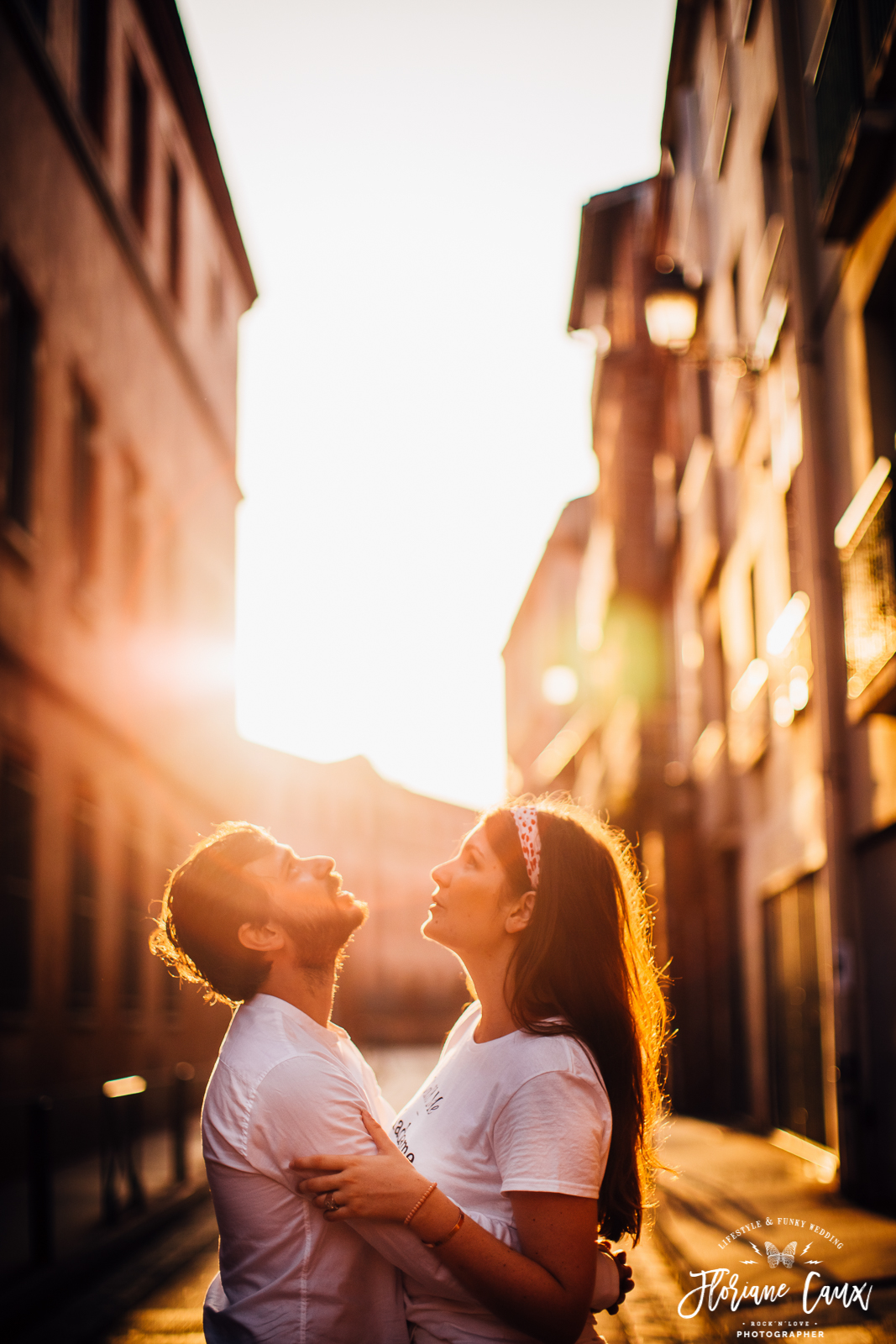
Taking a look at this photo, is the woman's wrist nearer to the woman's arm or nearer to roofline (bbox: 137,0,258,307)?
the woman's arm

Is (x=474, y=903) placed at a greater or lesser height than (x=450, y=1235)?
greater

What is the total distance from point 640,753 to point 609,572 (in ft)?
18.5

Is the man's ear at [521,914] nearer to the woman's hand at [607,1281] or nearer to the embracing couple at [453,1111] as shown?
the embracing couple at [453,1111]

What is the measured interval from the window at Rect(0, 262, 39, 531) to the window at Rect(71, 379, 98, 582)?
1932 millimetres

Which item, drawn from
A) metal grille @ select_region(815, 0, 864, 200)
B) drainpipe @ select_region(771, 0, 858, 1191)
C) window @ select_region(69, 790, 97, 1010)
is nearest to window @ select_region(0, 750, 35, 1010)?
window @ select_region(69, 790, 97, 1010)

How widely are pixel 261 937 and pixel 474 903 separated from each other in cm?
47

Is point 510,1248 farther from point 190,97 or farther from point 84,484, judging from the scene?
point 190,97

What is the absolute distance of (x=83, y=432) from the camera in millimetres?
17156

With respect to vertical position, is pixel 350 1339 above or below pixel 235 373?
below

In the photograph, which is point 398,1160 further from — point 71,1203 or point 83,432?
point 83,432

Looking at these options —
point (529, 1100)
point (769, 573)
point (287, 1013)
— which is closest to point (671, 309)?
point (769, 573)

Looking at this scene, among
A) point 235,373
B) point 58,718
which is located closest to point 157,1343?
point 58,718

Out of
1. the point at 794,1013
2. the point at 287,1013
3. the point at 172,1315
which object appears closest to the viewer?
the point at 287,1013

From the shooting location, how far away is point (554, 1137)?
2484 mm
